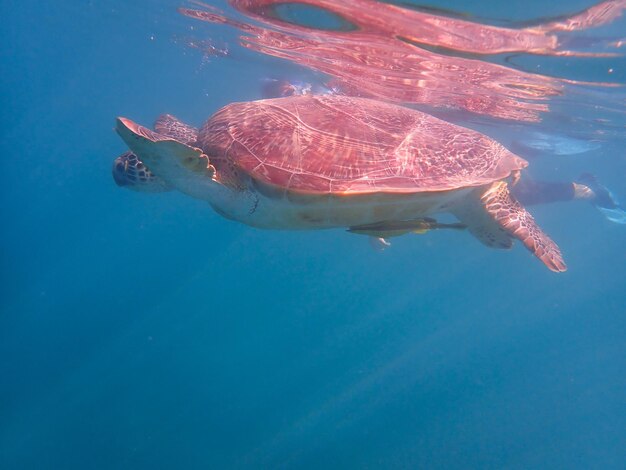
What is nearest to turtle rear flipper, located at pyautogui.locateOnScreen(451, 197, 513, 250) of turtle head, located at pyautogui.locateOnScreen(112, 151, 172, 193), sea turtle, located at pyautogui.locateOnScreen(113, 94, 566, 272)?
sea turtle, located at pyautogui.locateOnScreen(113, 94, 566, 272)

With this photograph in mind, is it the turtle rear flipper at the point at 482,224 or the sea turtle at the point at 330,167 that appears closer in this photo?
the sea turtle at the point at 330,167

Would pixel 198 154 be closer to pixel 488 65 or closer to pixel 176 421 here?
pixel 488 65

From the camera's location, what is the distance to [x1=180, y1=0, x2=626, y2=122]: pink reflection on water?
311 inches

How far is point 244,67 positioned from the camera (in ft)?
61.0

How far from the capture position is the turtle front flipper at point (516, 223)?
16.8 ft

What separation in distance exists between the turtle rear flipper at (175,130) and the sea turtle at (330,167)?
2.06 feet

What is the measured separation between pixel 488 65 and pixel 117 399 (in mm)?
20169

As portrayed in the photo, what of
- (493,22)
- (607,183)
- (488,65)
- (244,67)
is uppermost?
(493,22)

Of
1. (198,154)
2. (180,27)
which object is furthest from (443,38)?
(180,27)

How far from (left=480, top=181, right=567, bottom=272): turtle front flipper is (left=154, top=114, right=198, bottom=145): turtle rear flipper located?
13.3 feet

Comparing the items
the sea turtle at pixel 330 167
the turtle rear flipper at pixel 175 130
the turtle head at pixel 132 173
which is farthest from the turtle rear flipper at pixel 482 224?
the turtle head at pixel 132 173

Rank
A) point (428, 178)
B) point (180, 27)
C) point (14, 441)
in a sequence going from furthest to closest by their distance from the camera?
point (14, 441) < point (180, 27) < point (428, 178)

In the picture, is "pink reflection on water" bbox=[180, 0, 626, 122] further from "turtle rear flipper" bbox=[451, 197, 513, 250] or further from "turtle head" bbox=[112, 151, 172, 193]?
"turtle head" bbox=[112, 151, 172, 193]

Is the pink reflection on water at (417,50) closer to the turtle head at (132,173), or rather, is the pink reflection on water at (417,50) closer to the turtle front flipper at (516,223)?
the turtle front flipper at (516,223)
